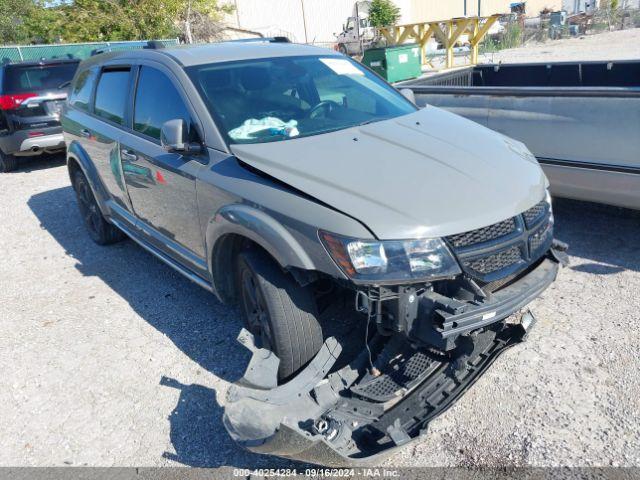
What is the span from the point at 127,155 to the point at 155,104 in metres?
0.55

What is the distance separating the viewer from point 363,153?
9.89ft

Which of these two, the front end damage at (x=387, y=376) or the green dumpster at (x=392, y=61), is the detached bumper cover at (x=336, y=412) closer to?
the front end damage at (x=387, y=376)

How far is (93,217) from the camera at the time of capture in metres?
5.69

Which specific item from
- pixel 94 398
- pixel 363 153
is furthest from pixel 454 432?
pixel 94 398

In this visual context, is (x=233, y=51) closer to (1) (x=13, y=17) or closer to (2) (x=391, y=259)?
(2) (x=391, y=259)

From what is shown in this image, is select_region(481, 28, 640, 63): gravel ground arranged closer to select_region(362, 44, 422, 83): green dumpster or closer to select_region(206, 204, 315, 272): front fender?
select_region(362, 44, 422, 83): green dumpster

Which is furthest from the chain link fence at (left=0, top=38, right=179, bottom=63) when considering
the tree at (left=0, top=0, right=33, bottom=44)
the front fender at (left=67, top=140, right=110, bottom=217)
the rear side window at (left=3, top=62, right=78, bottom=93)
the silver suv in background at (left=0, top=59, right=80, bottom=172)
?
the front fender at (left=67, top=140, right=110, bottom=217)

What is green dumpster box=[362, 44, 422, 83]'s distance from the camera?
13.1 metres

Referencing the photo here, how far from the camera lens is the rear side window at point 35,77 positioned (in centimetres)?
887

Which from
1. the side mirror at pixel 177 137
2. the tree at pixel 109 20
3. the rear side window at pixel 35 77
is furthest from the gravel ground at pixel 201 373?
the tree at pixel 109 20

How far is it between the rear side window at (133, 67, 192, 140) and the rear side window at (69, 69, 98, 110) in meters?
1.28

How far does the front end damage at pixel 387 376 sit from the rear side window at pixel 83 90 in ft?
11.2

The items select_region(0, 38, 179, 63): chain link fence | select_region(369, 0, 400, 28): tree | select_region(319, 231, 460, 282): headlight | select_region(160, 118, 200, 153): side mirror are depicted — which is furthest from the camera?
select_region(369, 0, 400, 28): tree

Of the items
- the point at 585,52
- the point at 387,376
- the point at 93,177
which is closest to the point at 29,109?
the point at 93,177
